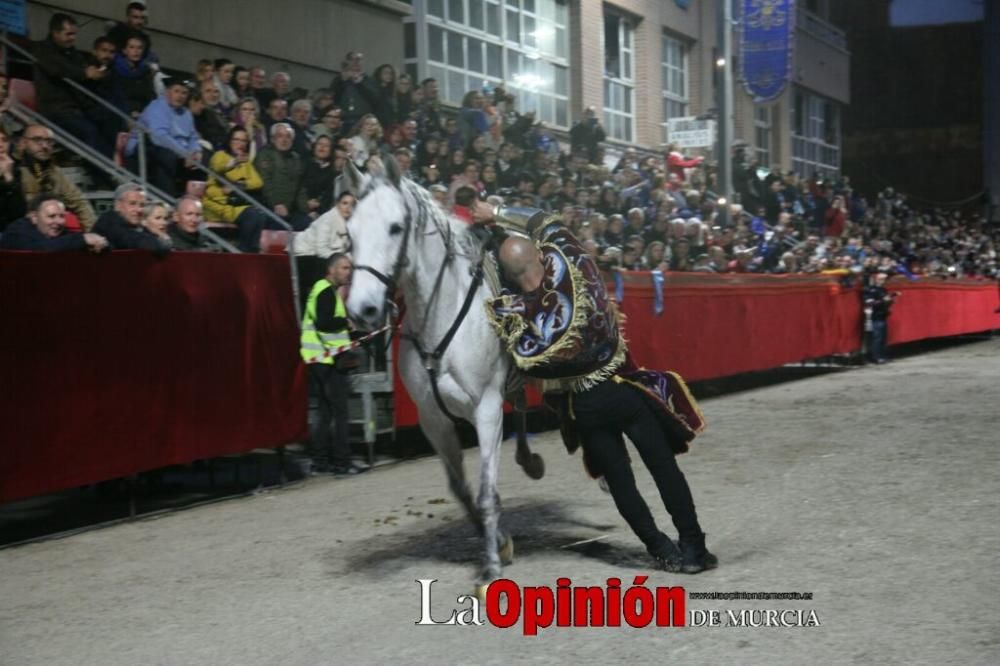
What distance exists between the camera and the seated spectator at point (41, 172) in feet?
30.3

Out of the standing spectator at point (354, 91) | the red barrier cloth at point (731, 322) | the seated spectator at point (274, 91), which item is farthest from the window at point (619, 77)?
the seated spectator at point (274, 91)

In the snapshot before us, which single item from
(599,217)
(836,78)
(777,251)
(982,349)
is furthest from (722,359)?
(836,78)

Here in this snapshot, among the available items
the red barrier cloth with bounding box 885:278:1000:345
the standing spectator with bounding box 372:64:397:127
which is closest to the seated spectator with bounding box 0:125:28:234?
the standing spectator with bounding box 372:64:397:127

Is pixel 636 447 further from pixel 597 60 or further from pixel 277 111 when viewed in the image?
pixel 597 60

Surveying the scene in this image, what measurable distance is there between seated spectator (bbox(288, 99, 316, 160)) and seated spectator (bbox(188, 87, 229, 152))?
2.75ft

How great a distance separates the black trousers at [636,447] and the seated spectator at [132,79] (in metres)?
7.70

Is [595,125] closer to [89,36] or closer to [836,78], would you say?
[89,36]

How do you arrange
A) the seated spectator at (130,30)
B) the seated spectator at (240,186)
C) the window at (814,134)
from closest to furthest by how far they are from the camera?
the seated spectator at (240,186) < the seated spectator at (130,30) < the window at (814,134)

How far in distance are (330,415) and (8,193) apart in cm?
333

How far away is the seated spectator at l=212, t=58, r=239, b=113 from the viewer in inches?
525

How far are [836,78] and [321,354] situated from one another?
124ft

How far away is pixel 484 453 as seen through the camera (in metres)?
6.19

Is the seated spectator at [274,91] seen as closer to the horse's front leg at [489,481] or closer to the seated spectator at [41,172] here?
the seated spectator at [41,172]

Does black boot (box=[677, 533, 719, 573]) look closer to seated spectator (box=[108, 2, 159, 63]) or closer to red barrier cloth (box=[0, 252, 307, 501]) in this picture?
red barrier cloth (box=[0, 252, 307, 501])
